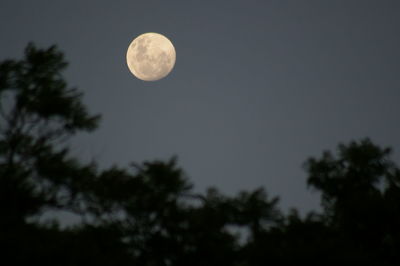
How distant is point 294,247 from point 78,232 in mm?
8074

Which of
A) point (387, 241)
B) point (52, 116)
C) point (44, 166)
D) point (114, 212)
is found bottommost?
point (387, 241)

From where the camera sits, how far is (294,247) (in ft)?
41.2

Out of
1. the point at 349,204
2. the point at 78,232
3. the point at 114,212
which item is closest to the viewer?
A: the point at 78,232

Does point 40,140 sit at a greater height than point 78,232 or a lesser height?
greater

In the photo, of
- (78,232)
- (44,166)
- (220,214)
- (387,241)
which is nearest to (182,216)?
(220,214)

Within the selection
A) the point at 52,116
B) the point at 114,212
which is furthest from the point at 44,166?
the point at 114,212

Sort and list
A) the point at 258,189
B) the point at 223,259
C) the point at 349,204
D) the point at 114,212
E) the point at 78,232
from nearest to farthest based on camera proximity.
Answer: the point at 78,232
the point at 114,212
the point at 223,259
the point at 349,204
the point at 258,189

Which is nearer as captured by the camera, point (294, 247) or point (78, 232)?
point (294, 247)

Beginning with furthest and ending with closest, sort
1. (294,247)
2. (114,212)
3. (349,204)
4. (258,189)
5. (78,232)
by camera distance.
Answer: (258,189)
(349,204)
(114,212)
(78,232)
(294,247)

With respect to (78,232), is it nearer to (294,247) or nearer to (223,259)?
(223,259)

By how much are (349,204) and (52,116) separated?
14.7 m

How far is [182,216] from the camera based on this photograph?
16953 millimetres

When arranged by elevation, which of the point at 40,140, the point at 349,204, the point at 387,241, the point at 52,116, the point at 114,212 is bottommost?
the point at 387,241

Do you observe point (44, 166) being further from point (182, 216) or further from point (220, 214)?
point (220, 214)
